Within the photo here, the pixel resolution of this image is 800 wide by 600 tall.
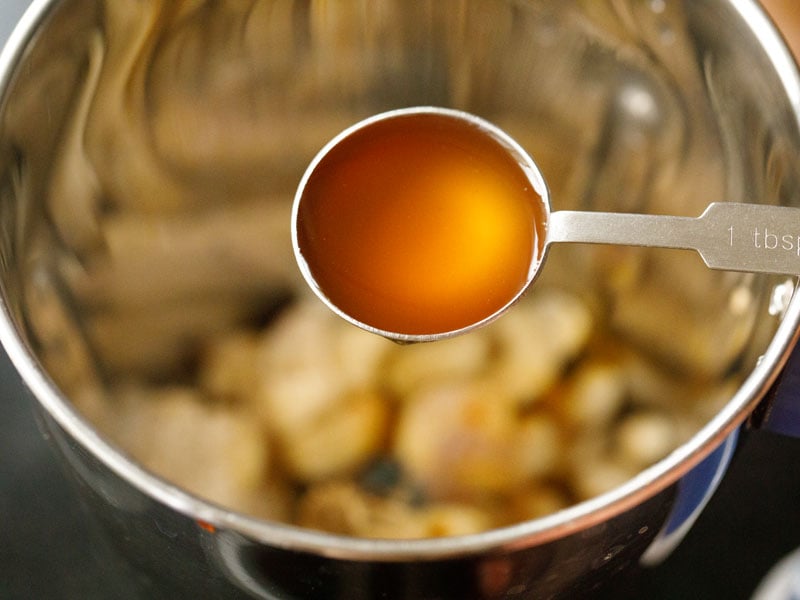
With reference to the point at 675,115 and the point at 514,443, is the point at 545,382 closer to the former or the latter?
the point at 514,443

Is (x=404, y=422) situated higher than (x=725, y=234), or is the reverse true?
(x=725, y=234)

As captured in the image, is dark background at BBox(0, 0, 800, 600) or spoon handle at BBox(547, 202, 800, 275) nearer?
spoon handle at BBox(547, 202, 800, 275)

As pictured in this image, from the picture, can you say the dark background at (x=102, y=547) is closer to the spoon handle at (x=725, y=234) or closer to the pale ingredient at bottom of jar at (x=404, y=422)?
the pale ingredient at bottom of jar at (x=404, y=422)

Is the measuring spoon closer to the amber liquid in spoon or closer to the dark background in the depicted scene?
the amber liquid in spoon

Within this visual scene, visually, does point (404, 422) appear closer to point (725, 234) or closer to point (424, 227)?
point (424, 227)

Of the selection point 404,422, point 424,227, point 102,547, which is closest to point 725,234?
point 424,227

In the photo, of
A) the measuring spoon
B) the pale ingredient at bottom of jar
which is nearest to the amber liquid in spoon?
the measuring spoon

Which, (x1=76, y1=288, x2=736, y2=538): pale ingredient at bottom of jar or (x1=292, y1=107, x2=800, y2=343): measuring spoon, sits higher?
(x1=292, y1=107, x2=800, y2=343): measuring spoon
